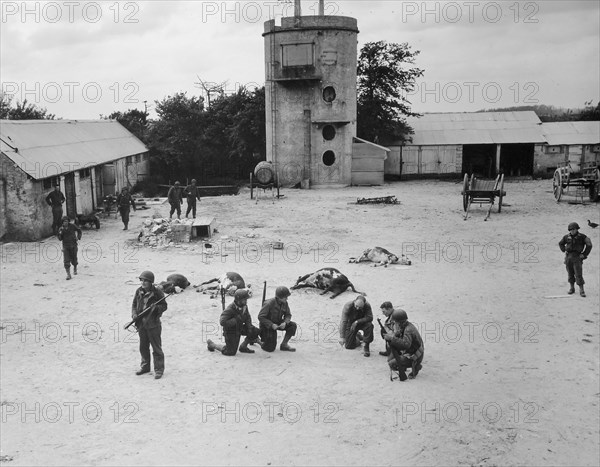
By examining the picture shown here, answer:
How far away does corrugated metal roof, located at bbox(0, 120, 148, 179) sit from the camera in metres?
21.3

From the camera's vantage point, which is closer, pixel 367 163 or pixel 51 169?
pixel 51 169

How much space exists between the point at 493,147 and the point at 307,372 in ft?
109

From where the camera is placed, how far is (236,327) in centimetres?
1066

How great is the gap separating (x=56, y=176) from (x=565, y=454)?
64.3ft

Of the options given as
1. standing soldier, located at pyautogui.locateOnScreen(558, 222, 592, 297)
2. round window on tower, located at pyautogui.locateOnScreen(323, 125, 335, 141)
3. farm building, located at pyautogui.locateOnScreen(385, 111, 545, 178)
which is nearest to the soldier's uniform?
standing soldier, located at pyautogui.locateOnScreen(558, 222, 592, 297)

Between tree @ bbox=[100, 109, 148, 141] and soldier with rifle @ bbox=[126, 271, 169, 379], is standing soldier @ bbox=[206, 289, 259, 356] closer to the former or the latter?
soldier with rifle @ bbox=[126, 271, 169, 379]

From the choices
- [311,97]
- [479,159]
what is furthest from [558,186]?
[311,97]

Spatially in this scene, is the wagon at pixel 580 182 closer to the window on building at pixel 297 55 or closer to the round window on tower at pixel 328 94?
the round window on tower at pixel 328 94

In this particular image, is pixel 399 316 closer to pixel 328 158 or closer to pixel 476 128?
pixel 328 158

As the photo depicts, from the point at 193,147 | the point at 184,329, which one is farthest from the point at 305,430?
the point at 193,147

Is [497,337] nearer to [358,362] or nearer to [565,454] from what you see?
[358,362]

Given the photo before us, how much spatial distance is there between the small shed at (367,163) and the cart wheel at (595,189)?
11670mm

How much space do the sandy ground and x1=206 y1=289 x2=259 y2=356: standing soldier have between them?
19 cm

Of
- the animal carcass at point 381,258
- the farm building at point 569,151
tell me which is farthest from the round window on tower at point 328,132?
the animal carcass at point 381,258
